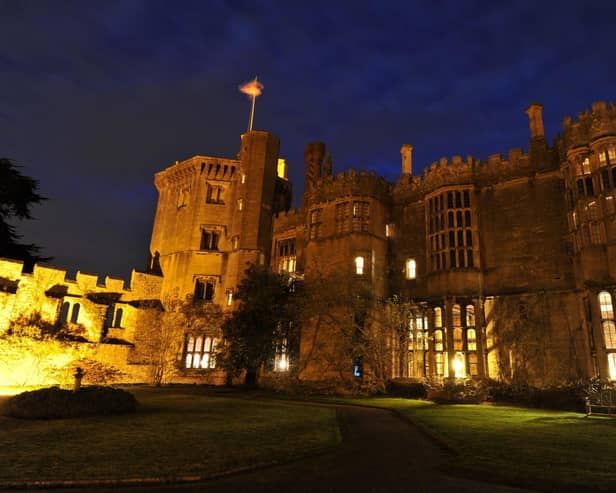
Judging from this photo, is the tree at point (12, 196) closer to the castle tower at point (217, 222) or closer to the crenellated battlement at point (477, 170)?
the castle tower at point (217, 222)

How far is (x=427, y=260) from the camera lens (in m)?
30.3

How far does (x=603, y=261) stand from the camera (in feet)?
75.1

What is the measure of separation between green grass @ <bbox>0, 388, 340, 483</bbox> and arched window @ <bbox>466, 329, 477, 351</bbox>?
616 inches

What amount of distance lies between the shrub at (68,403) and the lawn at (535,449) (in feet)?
32.8

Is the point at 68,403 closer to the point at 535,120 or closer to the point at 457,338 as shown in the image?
the point at 457,338

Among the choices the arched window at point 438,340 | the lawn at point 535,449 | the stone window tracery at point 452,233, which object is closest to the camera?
the lawn at point 535,449

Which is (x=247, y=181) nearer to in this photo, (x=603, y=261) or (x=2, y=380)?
(x=2, y=380)

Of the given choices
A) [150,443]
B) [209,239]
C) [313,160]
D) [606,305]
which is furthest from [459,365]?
[209,239]

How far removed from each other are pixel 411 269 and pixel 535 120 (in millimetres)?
12741

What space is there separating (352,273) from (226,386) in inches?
520

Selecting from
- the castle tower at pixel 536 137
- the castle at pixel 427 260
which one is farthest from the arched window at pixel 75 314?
the castle tower at pixel 536 137

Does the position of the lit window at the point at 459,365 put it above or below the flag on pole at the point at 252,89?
below

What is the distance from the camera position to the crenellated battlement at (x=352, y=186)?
32531 millimetres

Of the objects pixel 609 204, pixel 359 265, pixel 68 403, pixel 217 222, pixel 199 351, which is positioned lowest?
pixel 68 403
